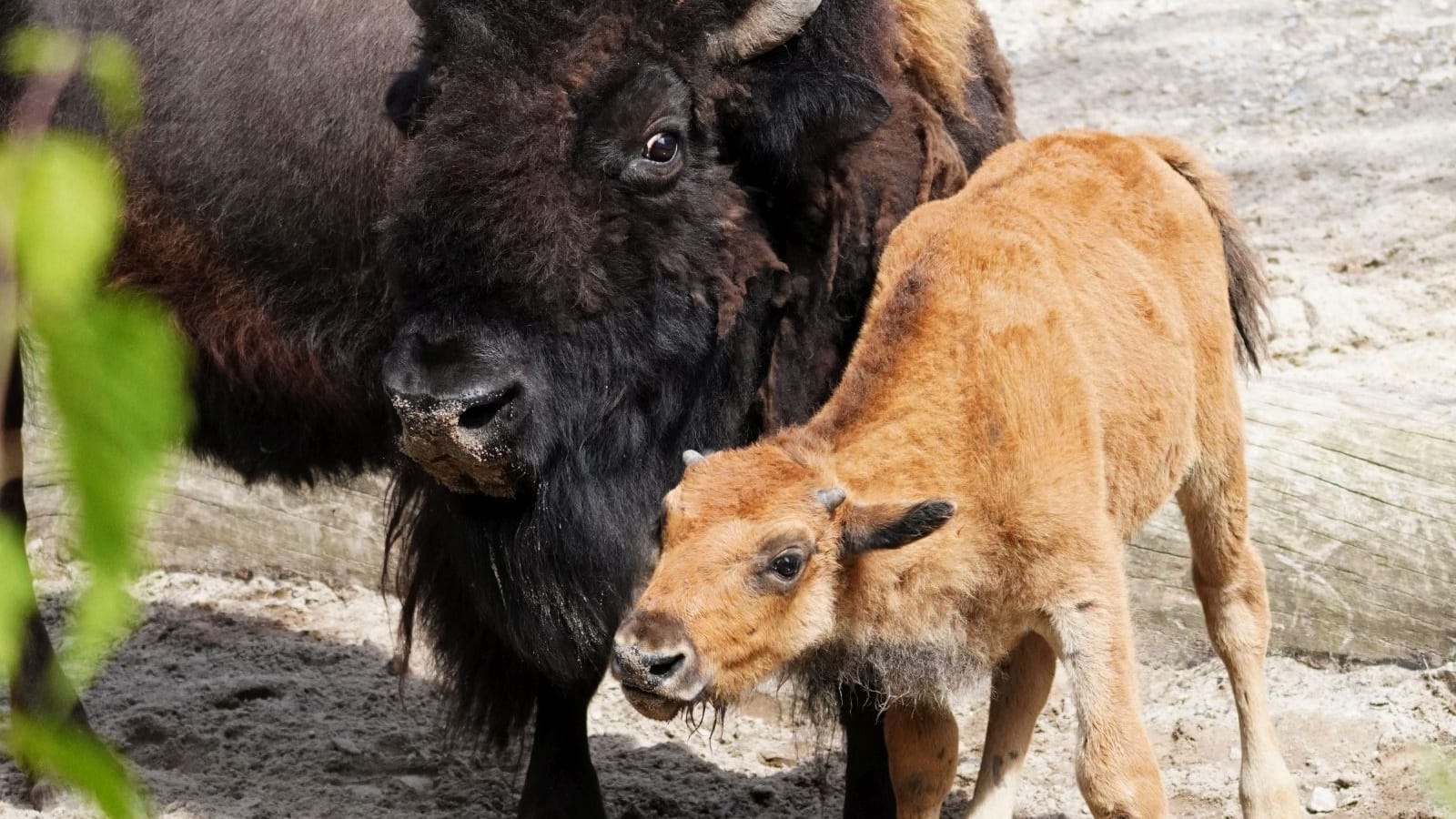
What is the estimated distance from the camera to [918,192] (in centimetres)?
395

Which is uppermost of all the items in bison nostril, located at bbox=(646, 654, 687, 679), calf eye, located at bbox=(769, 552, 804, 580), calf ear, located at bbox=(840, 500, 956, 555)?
bison nostril, located at bbox=(646, 654, 687, 679)

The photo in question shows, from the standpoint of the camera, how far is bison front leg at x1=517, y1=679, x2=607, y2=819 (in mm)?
4449

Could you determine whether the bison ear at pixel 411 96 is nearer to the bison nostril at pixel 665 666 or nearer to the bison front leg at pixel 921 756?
the bison nostril at pixel 665 666

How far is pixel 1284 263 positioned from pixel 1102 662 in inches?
170

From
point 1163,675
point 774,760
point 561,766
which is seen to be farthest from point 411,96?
point 1163,675

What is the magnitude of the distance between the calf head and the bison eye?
0.81 meters

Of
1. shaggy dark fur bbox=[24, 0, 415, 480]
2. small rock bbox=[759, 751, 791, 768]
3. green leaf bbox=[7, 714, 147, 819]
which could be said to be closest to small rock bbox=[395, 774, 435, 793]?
small rock bbox=[759, 751, 791, 768]

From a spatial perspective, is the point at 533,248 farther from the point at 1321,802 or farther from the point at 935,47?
the point at 1321,802

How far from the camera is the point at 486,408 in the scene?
3293mm

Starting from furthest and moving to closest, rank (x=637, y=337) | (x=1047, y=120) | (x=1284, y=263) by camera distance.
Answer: (x=1047, y=120) < (x=1284, y=263) < (x=637, y=337)

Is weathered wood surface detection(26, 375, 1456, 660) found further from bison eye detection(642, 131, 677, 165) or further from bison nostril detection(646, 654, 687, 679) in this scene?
bison nostril detection(646, 654, 687, 679)

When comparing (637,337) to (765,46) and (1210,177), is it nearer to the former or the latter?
(765,46)

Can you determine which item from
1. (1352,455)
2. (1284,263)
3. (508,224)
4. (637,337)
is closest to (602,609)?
(637,337)

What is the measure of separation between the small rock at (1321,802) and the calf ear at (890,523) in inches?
73.7
